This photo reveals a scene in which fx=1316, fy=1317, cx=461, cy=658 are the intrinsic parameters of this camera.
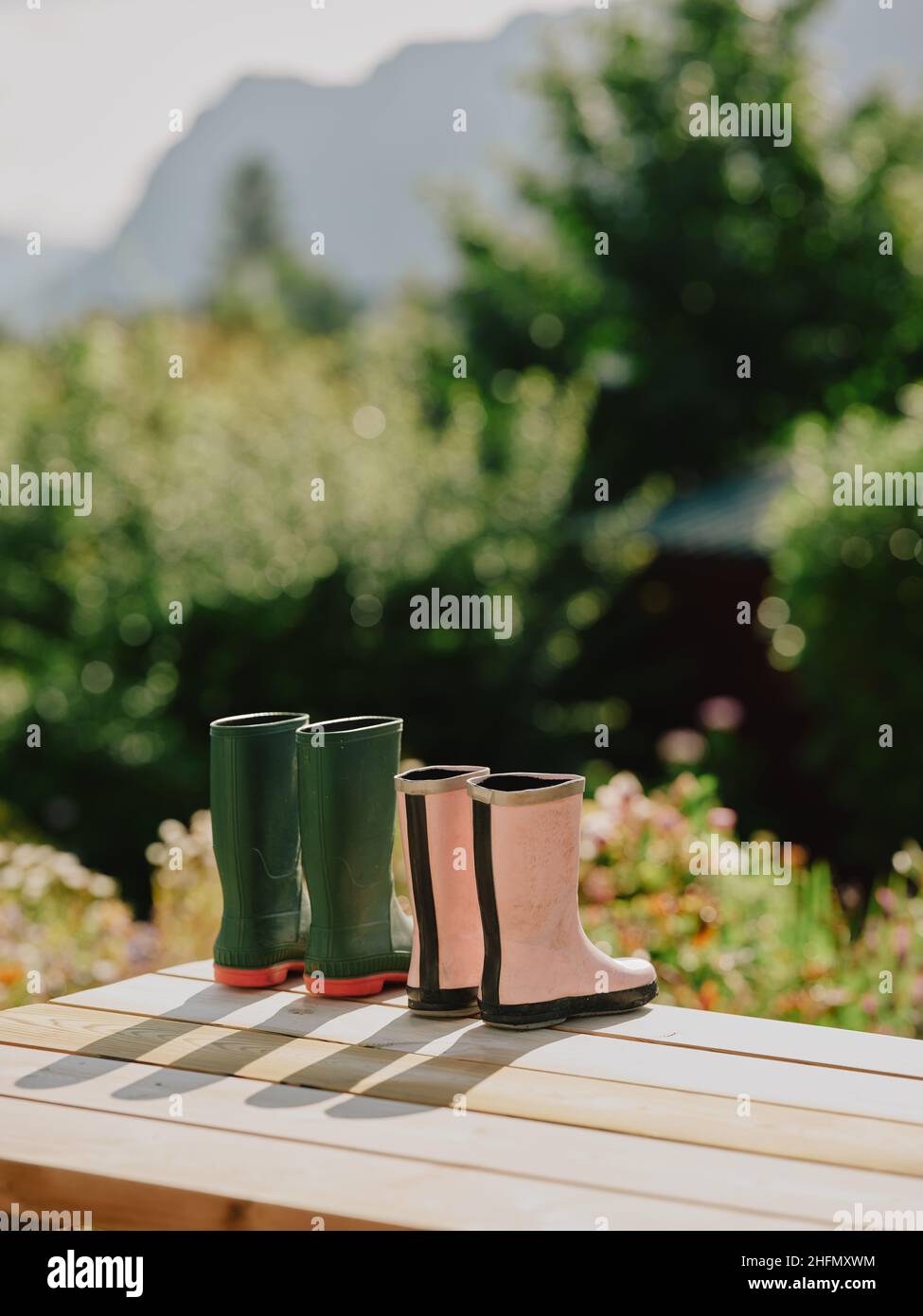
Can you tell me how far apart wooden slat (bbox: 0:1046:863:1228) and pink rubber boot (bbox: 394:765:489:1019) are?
44cm

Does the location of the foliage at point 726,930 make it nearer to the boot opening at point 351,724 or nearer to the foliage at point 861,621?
the boot opening at point 351,724

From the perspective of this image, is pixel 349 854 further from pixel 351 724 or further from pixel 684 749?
pixel 684 749

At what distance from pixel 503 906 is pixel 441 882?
0.17 m

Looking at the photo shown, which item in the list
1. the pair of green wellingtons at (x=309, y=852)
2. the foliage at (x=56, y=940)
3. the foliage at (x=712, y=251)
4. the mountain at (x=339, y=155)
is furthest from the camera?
the mountain at (x=339, y=155)

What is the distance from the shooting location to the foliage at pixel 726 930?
11.8 ft

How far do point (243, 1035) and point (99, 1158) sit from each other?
561mm

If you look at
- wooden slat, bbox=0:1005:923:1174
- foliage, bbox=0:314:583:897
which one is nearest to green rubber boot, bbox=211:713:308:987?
wooden slat, bbox=0:1005:923:1174

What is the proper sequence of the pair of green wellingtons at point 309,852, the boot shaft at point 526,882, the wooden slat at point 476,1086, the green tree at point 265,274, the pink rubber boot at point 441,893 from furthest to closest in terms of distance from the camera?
1. the green tree at point 265,274
2. the pair of green wellingtons at point 309,852
3. the pink rubber boot at point 441,893
4. the boot shaft at point 526,882
5. the wooden slat at point 476,1086

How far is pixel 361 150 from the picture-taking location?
169 m

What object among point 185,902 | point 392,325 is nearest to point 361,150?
point 392,325

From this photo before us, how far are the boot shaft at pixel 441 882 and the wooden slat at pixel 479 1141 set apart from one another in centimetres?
44

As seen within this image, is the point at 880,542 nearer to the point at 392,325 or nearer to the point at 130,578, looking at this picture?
the point at 130,578

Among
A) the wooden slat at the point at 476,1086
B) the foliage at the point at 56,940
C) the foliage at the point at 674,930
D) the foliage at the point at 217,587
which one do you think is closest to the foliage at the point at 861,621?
the foliage at the point at 674,930

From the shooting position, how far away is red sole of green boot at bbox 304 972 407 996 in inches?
104
